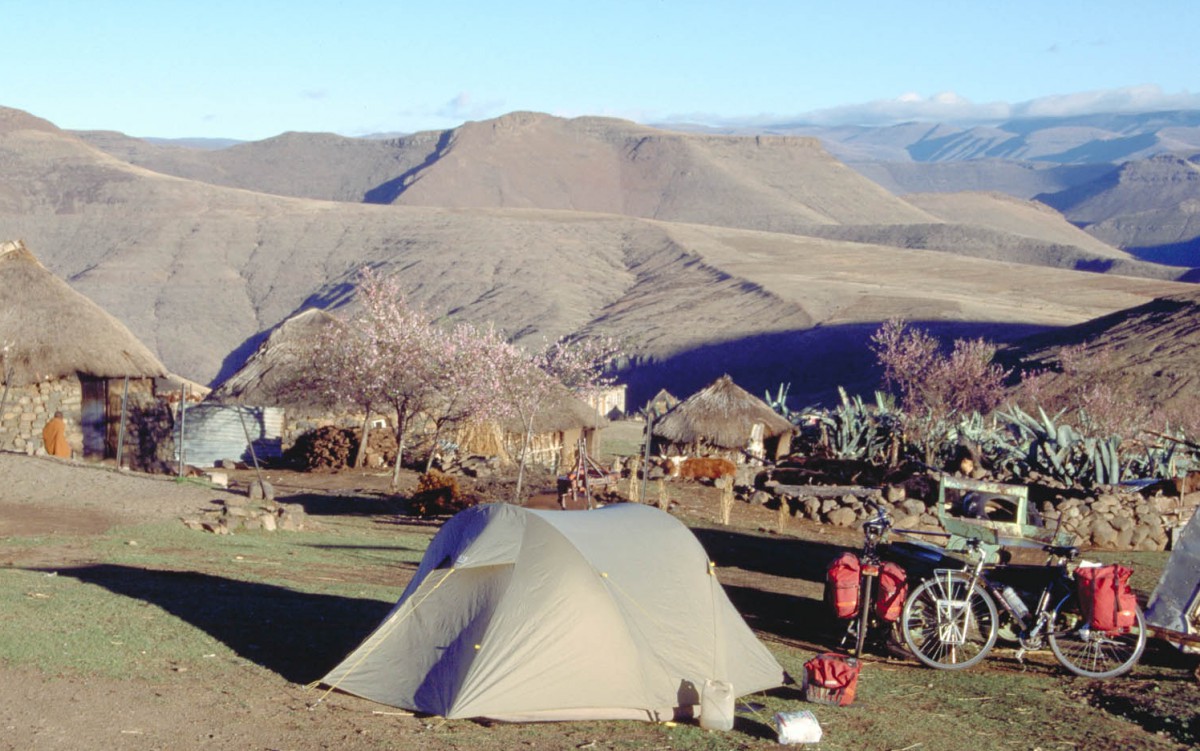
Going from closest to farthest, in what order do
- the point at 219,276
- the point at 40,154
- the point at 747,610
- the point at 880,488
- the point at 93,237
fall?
the point at 747,610, the point at 880,488, the point at 219,276, the point at 93,237, the point at 40,154

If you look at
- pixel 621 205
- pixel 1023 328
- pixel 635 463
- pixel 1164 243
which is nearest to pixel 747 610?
pixel 635 463

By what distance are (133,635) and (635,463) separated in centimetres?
1668

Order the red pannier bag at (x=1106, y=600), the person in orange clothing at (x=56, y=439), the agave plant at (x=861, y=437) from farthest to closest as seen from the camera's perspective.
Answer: the agave plant at (x=861, y=437) < the person in orange clothing at (x=56, y=439) < the red pannier bag at (x=1106, y=600)

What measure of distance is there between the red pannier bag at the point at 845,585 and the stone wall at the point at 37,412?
18554mm

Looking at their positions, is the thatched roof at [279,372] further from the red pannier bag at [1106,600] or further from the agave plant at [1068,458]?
the red pannier bag at [1106,600]

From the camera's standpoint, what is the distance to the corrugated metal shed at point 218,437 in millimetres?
28625

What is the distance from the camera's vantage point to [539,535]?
9508 millimetres

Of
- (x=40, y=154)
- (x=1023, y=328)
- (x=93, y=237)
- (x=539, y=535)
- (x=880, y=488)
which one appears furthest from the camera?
(x=40, y=154)

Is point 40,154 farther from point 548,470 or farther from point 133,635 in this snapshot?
point 133,635

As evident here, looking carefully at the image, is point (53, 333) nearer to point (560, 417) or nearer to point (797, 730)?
point (560, 417)

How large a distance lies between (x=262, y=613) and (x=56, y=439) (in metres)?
15.6

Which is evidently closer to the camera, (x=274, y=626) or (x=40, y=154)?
(x=274, y=626)

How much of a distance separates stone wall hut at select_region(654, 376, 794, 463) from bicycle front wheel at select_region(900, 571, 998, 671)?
1720 centimetres

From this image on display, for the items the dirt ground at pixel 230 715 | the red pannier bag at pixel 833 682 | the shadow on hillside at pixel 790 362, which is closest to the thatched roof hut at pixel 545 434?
the dirt ground at pixel 230 715
